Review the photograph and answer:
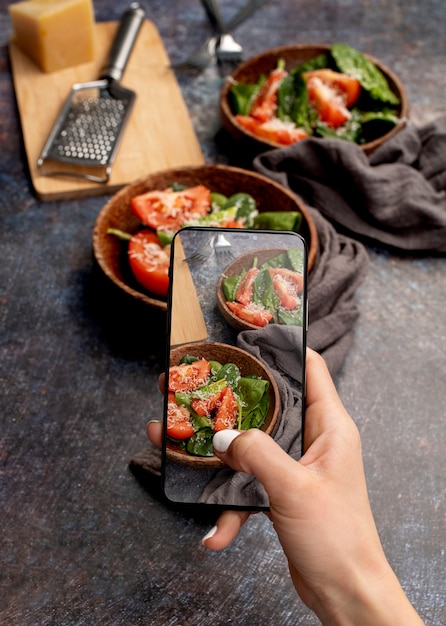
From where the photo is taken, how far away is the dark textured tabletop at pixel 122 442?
3.26ft

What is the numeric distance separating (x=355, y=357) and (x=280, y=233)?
0.35m

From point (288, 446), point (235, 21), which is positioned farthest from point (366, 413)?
point (235, 21)

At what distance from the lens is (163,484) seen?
0.90m

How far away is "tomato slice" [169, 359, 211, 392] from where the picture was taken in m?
0.93

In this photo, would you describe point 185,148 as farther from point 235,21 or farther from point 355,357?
point 355,357

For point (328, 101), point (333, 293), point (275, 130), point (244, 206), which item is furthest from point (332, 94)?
point (333, 293)

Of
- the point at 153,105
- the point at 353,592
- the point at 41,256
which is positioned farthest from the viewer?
the point at 153,105

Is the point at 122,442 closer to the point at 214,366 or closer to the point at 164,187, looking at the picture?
the point at 214,366

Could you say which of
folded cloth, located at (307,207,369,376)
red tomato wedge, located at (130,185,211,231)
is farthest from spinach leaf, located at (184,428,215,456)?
red tomato wedge, located at (130,185,211,231)

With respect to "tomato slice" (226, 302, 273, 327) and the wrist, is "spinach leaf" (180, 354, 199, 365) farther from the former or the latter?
the wrist

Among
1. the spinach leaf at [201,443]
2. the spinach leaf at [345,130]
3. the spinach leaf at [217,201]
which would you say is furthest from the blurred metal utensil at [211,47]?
the spinach leaf at [201,443]

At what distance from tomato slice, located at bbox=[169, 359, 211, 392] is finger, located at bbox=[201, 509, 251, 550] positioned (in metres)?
0.16

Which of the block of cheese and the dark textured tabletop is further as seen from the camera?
the block of cheese

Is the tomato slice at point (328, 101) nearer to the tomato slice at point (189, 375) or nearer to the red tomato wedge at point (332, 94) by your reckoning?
the red tomato wedge at point (332, 94)
